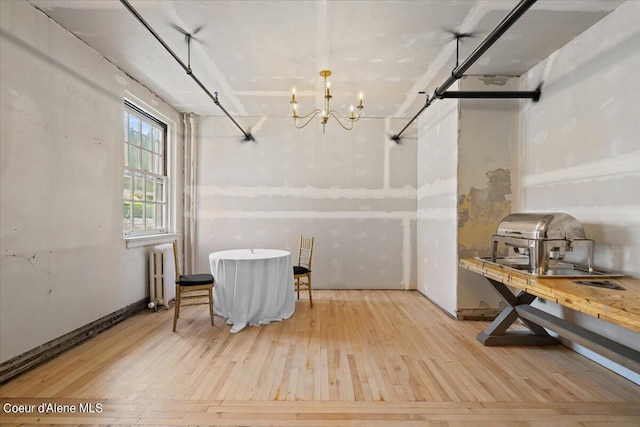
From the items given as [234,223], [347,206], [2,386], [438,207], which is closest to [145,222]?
[234,223]

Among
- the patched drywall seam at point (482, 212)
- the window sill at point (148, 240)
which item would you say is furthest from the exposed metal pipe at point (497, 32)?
the window sill at point (148, 240)

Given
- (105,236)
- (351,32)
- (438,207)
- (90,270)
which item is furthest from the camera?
(438,207)

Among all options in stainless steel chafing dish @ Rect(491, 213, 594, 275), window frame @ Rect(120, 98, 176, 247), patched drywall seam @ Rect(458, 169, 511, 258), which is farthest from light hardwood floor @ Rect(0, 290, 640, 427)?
window frame @ Rect(120, 98, 176, 247)

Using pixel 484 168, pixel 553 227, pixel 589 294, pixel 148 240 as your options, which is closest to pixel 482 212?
A: pixel 484 168

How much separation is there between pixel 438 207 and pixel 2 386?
15.2 ft

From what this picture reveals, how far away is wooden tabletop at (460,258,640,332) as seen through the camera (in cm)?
170

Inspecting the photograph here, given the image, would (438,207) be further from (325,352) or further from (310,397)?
(310,397)

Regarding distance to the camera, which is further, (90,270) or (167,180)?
(167,180)

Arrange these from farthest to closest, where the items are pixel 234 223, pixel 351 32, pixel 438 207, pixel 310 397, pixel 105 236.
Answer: pixel 234 223
pixel 438 207
pixel 105 236
pixel 351 32
pixel 310 397

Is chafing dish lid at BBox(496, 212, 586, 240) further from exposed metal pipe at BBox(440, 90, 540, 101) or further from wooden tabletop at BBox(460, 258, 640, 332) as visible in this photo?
exposed metal pipe at BBox(440, 90, 540, 101)

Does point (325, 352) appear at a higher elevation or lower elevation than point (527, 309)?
lower

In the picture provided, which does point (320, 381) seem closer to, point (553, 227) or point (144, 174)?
point (553, 227)

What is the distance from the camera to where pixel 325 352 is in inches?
118

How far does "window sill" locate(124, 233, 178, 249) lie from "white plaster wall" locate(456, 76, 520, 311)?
3.87m
